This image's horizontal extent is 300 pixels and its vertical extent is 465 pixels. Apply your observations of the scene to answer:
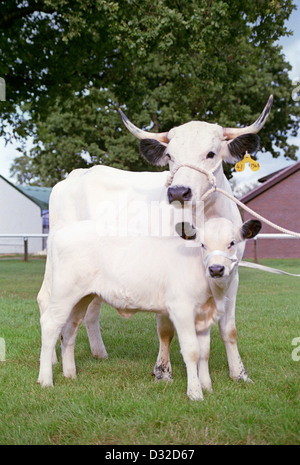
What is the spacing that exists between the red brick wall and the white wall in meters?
19.4

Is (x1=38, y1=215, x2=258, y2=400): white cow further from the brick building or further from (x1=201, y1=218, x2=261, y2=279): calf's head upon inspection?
the brick building

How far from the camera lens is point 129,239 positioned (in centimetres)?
507

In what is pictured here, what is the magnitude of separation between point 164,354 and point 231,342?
73 centimetres

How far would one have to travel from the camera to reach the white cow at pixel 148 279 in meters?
4.48

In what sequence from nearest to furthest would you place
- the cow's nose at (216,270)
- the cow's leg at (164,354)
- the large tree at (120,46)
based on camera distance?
the cow's nose at (216,270) < the cow's leg at (164,354) < the large tree at (120,46)

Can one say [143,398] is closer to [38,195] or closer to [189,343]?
[189,343]

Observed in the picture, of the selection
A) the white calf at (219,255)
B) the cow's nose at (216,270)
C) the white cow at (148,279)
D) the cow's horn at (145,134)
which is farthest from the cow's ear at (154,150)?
the cow's nose at (216,270)

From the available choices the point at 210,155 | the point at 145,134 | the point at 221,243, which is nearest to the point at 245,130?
the point at 210,155

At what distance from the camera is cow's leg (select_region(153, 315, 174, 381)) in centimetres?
519

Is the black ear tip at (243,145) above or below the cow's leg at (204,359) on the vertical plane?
above

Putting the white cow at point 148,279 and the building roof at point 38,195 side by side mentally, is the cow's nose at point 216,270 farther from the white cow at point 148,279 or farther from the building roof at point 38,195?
the building roof at point 38,195

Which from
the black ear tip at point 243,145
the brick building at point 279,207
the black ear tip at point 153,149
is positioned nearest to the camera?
the black ear tip at point 243,145

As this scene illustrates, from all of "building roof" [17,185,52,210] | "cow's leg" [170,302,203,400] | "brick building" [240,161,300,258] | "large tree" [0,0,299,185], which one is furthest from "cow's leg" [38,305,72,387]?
"building roof" [17,185,52,210]

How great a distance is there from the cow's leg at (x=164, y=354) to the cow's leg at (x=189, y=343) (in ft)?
2.35
